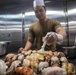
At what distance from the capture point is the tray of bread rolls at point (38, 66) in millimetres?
612

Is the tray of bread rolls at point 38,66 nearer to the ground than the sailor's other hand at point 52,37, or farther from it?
nearer to the ground

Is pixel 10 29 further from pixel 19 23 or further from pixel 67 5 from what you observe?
pixel 67 5

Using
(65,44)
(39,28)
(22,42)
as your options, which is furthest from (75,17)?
(39,28)

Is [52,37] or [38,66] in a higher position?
[52,37]

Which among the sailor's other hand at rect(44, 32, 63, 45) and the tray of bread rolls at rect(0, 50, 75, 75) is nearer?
the tray of bread rolls at rect(0, 50, 75, 75)

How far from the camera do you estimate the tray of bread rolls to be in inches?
24.1

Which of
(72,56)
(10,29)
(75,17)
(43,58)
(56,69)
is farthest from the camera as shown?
(10,29)

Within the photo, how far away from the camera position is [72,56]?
8.52 feet

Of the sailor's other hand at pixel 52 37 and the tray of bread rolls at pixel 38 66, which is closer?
the tray of bread rolls at pixel 38 66

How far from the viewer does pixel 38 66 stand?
76cm

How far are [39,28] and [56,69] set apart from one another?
1094 millimetres

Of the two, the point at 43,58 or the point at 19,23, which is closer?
the point at 43,58

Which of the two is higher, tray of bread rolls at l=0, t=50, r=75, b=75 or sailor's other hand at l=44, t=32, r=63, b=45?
sailor's other hand at l=44, t=32, r=63, b=45

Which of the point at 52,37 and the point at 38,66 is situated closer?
the point at 38,66
